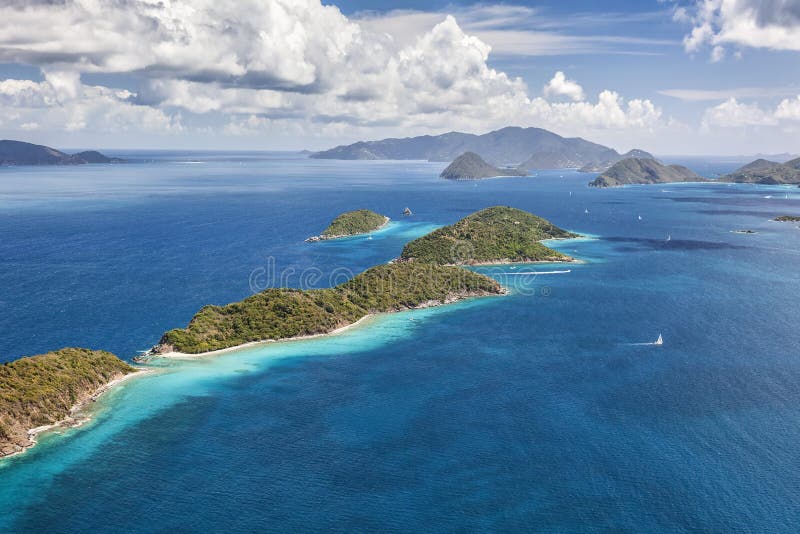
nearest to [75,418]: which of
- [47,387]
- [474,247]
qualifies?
[47,387]

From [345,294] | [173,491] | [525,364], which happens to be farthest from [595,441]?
[345,294]

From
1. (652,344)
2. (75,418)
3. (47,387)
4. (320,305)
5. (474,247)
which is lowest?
(75,418)

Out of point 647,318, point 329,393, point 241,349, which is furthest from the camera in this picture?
point 647,318

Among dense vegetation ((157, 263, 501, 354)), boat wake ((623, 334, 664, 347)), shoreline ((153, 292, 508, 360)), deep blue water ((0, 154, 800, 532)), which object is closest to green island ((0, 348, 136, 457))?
deep blue water ((0, 154, 800, 532))

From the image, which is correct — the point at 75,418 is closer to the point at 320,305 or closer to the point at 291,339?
the point at 291,339

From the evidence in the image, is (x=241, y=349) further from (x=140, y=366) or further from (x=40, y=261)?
(x=40, y=261)

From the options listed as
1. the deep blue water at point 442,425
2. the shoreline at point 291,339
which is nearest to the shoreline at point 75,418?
the deep blue water at point 442,425
